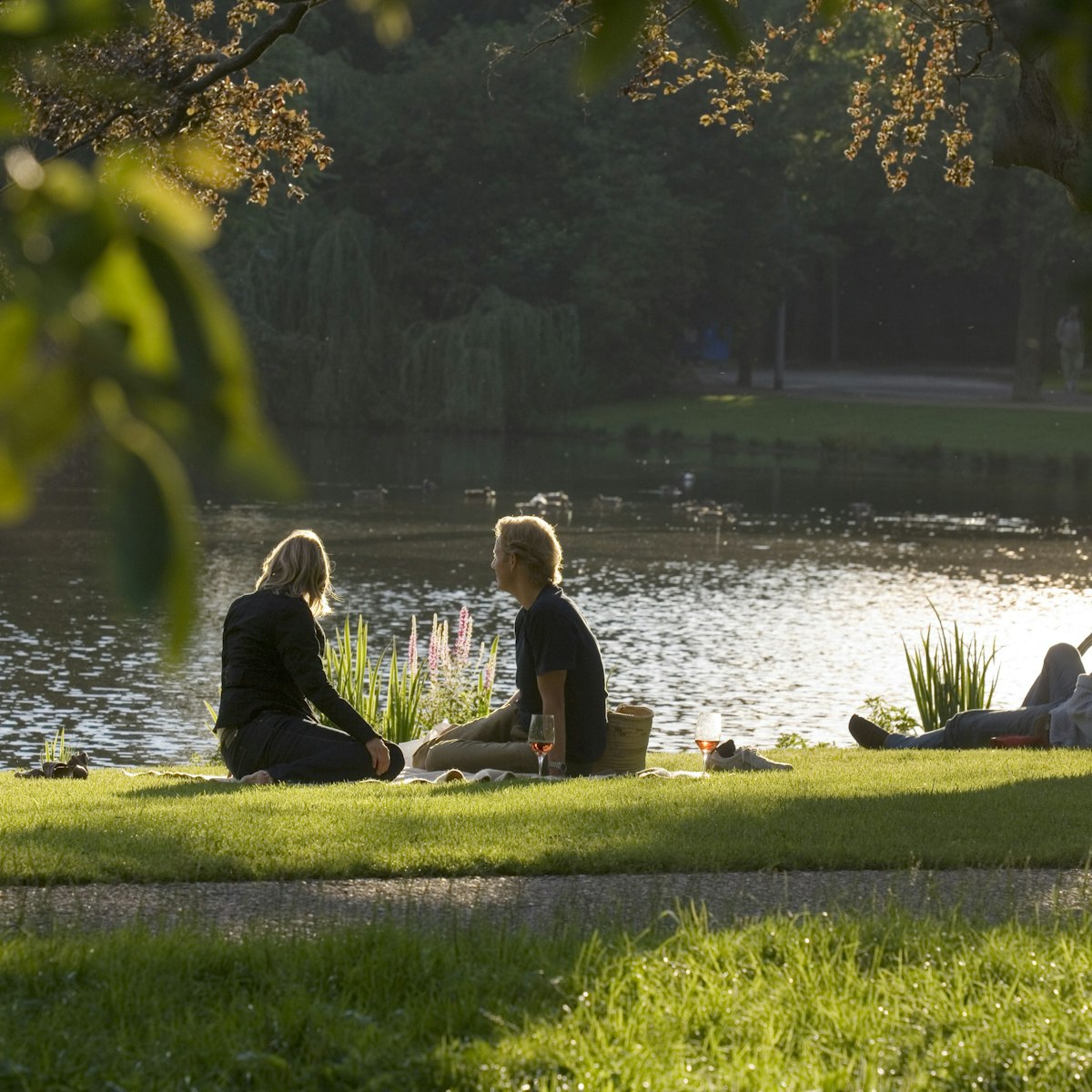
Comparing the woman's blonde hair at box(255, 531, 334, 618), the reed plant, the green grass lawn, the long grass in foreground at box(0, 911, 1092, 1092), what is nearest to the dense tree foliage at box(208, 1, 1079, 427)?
the green grass lawn

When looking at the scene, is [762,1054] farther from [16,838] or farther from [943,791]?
[943,791]

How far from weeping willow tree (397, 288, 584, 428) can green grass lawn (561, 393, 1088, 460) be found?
237 cm

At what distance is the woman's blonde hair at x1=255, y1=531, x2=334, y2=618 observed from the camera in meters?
9.07

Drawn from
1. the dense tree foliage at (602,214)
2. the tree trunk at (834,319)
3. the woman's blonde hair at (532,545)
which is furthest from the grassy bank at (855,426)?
the woman's blonde hair at (532,545)

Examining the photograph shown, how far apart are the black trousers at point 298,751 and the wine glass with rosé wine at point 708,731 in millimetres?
1677

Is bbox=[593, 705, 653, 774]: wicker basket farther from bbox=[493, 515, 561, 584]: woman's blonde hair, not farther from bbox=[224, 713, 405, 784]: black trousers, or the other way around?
bbox=[224, 713, 405, 784]: black trousers

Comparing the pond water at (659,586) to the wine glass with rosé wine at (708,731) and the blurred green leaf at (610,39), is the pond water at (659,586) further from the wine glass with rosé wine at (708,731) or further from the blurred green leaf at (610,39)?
the blurred green leaf at (610,39)

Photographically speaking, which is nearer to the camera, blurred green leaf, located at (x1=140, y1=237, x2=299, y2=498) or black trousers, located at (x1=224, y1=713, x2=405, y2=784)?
blurred green leaf, located at (x1=140, y1=237, x2=299, y2=498)

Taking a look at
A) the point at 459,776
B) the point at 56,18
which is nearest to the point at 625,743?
the point at 459,776

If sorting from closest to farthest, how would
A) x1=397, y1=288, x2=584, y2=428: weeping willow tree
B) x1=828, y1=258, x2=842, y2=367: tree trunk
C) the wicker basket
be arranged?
1. the wicker basket
2. x1=397, y1=288, x2=584, y2=428: weeping willow tree
3. x1=828, y1=258, x2=842, y2=367: tree trunk

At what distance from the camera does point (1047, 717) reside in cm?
1135

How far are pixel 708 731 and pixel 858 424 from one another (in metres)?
47.9

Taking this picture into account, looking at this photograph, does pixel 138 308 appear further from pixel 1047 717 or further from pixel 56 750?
pixel 56 750

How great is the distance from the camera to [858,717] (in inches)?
497
